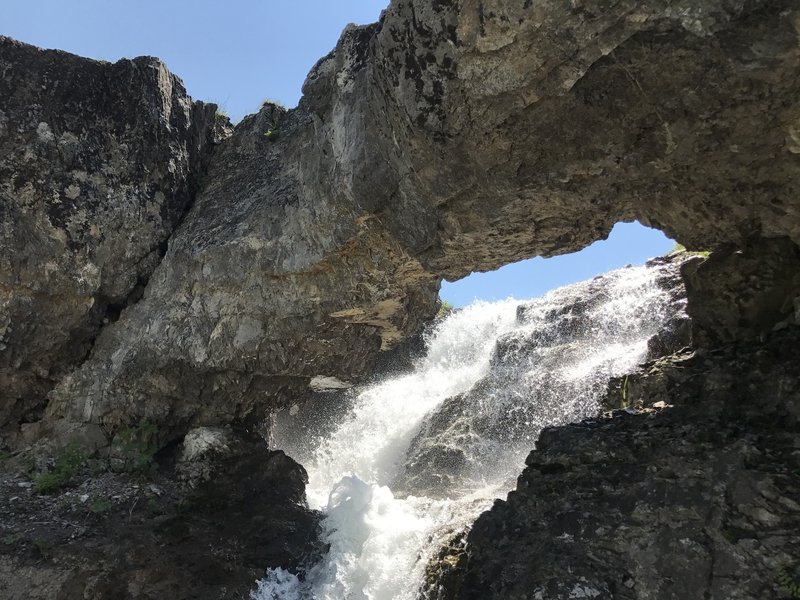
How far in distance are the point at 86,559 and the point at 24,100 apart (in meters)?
7.37

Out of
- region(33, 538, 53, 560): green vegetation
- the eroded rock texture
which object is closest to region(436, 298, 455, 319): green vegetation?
the eroded rock texture

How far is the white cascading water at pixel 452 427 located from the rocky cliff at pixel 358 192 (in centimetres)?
298

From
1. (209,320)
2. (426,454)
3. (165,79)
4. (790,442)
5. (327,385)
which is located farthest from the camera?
(426,454)

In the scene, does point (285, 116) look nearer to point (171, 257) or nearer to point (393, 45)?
point (171, 257)

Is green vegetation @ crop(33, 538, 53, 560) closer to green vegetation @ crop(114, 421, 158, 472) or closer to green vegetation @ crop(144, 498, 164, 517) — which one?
green vegetation @ crop(144, 498, 164, 517)

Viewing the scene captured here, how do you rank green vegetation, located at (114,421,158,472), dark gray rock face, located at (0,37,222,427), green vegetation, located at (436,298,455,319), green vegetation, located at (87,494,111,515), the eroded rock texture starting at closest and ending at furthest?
the eroded rock texture, green vegetation, located at (87,494,111,515), green vegetation, located at (114,421,158,472), dark gray rock face, located at (0,37,222,427), green vegetation, located at (436,298,455,319)

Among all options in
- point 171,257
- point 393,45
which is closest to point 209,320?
point 171,257

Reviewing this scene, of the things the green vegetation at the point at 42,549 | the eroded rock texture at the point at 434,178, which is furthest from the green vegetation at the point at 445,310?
the green vegetation at the point at 42,549

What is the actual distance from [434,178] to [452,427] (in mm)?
8763

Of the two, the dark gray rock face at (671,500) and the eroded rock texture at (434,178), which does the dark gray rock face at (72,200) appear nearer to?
the eroded rock texture at (434,178)

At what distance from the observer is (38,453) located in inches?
374

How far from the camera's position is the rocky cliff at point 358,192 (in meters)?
5.01

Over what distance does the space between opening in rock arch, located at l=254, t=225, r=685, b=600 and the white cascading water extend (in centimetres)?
3

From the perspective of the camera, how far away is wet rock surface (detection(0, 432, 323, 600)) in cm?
739
